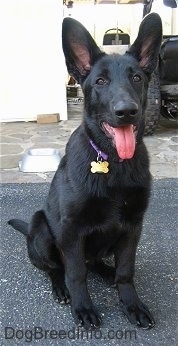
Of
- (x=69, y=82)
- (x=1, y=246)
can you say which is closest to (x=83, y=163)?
(x=1, y=246)

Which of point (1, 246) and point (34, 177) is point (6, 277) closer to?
point (1, 246)

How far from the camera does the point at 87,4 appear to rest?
11.7 m

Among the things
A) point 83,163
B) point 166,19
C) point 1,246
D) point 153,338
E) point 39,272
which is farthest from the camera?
point 166,19

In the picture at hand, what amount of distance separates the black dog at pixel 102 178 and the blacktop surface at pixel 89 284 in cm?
6

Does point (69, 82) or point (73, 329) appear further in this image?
point (69, 82)

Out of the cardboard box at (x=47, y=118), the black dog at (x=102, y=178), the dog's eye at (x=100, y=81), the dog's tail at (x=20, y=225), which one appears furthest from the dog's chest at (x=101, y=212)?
the cardboard box at (x=47, y=118)

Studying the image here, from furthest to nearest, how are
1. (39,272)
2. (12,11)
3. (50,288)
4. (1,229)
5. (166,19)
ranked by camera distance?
1. (166,19)
2. (12,11)
3. (1,229)
4. (39,272)
5. (50,288)

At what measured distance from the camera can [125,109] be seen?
139 cm

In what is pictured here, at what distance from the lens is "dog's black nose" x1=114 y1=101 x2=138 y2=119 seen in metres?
1.39

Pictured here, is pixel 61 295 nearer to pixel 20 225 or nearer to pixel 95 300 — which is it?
pixel 95 300

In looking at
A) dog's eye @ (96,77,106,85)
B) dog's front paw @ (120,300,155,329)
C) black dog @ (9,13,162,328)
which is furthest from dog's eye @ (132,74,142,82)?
dog's front paw @ (120,300,155,329)

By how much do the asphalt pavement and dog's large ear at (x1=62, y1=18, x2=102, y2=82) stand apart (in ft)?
2.97

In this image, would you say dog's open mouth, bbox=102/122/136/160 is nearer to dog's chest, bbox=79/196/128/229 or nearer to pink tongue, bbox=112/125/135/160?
pink tongue, bbox=112/125/135/160

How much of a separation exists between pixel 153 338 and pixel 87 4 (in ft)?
37.4
